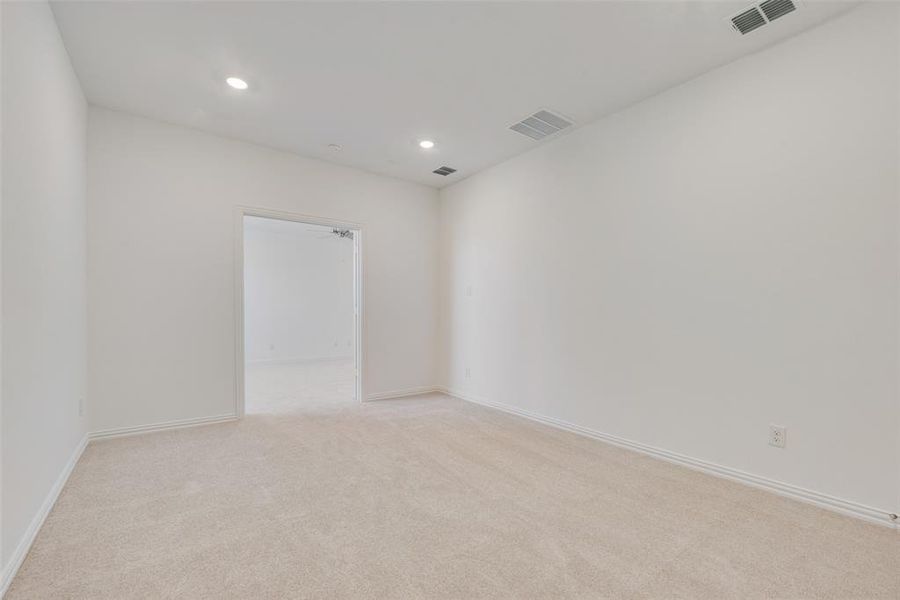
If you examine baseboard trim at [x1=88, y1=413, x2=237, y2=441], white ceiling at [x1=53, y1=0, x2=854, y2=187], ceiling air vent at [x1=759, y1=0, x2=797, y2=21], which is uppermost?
white ceiling at [x1=53, y1=0, x2=854, y2=187]

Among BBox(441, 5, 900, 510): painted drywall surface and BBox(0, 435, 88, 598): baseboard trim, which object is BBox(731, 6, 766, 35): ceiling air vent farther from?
BBox(0, 435, 88, 598): baseboard trim

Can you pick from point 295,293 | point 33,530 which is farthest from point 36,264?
point 295,293

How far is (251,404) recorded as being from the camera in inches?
176

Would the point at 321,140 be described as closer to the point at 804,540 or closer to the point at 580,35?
the point at 580,35

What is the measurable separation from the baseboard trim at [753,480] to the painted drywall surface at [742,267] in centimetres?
4

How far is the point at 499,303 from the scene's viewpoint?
434 centimetres

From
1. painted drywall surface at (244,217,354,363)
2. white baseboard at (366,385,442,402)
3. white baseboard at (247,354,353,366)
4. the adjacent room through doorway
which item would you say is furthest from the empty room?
painted drywall surface at (244,217,354,363)

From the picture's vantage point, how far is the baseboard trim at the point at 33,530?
151cm

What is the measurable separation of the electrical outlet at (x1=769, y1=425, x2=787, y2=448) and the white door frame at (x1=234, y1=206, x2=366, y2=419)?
3.70 m

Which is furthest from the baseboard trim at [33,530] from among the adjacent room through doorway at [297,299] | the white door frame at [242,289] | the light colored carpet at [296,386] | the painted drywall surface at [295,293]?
the painted drywall surface at [295,293]

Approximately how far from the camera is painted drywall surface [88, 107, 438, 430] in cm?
322

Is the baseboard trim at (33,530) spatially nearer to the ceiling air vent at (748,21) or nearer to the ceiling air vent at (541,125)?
the ceiling air vent at (541,125)

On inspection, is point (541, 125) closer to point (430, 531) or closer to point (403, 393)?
point (430, 531)

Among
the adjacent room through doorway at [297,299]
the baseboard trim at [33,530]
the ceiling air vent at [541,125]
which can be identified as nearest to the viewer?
the baseboard trim at [33,530]
